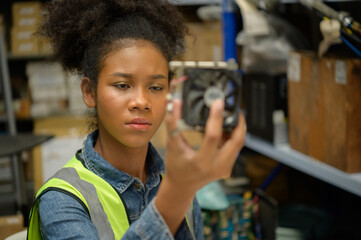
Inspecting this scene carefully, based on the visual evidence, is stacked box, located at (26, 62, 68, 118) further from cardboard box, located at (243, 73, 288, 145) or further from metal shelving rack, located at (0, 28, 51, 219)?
cardboard box, located at (243, 73, 288, 145)

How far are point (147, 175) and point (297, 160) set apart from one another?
2.32 ft

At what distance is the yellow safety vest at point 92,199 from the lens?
3.11 feet

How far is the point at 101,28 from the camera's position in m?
1.09

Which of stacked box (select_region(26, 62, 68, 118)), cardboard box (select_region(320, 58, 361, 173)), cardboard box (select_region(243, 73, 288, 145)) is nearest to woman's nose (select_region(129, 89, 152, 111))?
cardboard box (select_region(320, 58, 361, 173))

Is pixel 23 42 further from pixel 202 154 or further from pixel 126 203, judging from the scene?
pixel 202 154

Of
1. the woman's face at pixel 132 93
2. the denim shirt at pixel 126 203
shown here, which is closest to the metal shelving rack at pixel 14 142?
the denim shirt at pixel 126 203

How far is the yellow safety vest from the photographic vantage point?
3.11 feet

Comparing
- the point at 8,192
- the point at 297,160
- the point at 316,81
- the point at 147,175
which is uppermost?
the point at 316,81

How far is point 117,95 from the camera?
98 cm

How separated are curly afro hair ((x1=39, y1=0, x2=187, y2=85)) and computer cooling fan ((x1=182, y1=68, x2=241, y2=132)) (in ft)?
1.30

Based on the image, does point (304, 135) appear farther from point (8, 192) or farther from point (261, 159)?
point (8, 192)

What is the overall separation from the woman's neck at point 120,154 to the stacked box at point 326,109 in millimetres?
672

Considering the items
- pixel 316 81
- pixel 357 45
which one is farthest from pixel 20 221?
pixel 357 45

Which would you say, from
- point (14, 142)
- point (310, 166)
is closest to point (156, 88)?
point (310, 166)
